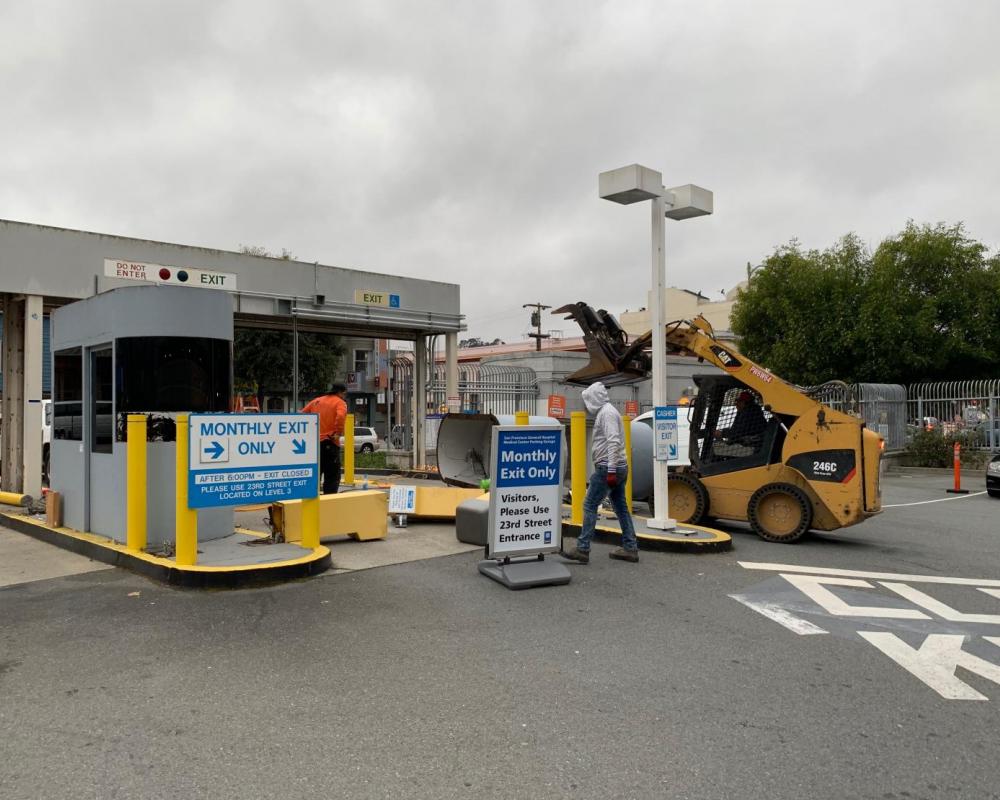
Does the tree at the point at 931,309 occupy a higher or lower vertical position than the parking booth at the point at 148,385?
higher

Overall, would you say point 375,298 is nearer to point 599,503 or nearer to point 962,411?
point 599,503

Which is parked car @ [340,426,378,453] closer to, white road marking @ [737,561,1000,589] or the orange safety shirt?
the orange safety shirt

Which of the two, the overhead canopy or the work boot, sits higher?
the overhead canopy

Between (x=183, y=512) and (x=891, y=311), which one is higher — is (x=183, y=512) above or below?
below

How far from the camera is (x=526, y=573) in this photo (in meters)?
6.88

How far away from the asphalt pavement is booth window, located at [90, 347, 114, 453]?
162 centimetres

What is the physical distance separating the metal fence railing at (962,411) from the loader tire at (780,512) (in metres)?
15.6

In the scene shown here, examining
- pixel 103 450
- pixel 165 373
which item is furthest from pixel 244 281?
pixel 165 373

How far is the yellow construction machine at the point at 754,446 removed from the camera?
8.85m

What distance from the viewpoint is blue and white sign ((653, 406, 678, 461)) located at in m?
8.61

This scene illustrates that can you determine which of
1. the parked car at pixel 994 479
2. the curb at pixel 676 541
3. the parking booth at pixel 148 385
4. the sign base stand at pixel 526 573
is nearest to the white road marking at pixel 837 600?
the curb at pixel 676 541

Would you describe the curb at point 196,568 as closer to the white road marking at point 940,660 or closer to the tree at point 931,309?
the white road marking at point 940,660

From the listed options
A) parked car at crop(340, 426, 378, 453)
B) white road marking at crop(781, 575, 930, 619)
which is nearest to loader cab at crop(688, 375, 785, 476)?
white road marking at crop(781, 575, 930, 619)

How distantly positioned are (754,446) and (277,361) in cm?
2677
